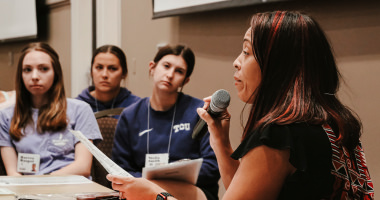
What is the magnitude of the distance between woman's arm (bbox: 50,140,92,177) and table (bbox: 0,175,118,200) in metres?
0.25

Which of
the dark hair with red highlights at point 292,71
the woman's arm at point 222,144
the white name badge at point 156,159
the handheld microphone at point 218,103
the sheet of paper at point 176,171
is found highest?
the dark hair with red highlights at point 292,71

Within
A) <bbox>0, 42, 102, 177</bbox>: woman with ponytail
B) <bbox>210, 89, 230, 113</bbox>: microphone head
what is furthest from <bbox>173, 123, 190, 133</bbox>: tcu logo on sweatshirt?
<bbox>210, 89, 230, 113</bbox>: microphone head

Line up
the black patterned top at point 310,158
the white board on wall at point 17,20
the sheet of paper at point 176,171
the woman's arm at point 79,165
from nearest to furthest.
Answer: the black patterned top at point 310,158 → the sheet of paper at point 176,171 → the woman's arm at point 79,165 → the white board on wall at point 17,20

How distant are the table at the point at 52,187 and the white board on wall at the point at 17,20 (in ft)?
12.9

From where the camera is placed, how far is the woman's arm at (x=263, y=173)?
0.94 metres

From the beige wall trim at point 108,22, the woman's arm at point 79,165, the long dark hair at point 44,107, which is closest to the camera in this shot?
the woman's arm at point 79,165

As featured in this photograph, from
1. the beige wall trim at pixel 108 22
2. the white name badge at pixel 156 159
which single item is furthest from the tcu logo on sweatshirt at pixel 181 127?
the beige wall trim at pixel 108 22

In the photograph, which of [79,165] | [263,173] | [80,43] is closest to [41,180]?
[79,165]

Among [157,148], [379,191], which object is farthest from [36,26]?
[379,191]

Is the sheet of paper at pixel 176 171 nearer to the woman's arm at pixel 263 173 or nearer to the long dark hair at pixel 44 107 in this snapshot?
the woman's arm at pixel 263 173

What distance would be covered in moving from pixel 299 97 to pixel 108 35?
140 inches

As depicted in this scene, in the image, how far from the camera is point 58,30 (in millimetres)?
5164

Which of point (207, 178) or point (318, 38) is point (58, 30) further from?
point (318, 38)

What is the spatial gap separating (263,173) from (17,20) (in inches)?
210
